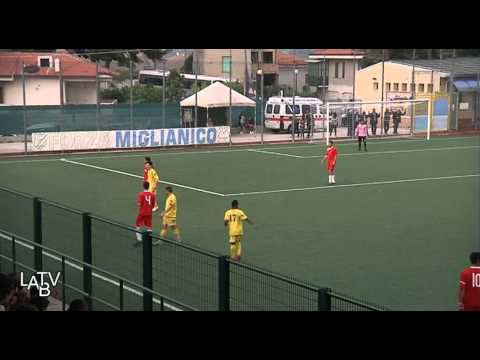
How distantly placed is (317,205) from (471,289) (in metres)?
13.7

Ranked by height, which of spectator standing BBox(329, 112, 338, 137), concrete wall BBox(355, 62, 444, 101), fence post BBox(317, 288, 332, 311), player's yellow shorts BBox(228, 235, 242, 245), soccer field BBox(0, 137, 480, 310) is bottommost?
soccer field BBox(0, 137, 480, 310)

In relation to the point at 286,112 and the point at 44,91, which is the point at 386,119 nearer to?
the point at 286,112

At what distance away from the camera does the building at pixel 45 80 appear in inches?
1788

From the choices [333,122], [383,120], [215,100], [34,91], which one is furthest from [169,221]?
[383,120]

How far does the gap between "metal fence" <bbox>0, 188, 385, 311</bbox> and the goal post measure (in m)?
34.1

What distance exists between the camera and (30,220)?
14.4 metres

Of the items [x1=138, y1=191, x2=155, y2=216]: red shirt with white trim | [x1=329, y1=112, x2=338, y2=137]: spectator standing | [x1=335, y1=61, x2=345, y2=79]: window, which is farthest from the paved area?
[x1=138, y1=191, x2=155, y2=216]: red shirt with white trim

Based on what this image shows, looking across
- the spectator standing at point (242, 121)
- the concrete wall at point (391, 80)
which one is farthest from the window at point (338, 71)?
the spectator standing at point (242, 121)

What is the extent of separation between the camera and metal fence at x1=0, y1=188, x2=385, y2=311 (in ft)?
30.9

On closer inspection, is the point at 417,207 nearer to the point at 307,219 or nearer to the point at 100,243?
the point at 307,219

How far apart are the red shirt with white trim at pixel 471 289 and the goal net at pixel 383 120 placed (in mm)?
36717

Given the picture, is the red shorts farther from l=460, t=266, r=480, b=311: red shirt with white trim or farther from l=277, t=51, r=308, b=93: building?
l=277, t=51, r=308, b=93: building
